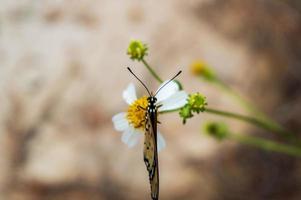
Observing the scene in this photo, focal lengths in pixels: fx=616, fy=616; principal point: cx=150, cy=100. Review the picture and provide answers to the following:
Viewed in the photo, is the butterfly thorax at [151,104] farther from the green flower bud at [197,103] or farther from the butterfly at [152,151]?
the green flower bud at [197,103]

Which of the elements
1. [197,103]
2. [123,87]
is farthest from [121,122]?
[123,87]

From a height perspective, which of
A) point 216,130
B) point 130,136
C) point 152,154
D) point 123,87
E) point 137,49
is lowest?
point 152,154

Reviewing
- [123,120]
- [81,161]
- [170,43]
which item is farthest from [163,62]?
[123,120]

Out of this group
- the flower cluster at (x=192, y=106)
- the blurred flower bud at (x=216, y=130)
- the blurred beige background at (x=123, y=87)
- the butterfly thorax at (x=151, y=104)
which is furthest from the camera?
the blurred beige background at (x=123, y=87)

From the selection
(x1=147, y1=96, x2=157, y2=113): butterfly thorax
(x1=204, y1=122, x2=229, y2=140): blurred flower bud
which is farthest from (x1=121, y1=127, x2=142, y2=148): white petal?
(x1=204, y1=122, x2=229, y2=140): blurred flower bud

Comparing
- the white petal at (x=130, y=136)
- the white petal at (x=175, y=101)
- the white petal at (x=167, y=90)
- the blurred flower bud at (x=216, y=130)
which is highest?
the blurred flower bud at (x=216, y=130)

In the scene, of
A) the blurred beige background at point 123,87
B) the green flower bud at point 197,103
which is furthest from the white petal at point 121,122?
the blurred beige background at point 123,87

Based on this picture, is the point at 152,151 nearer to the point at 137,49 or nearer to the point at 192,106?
the point at 192,106
